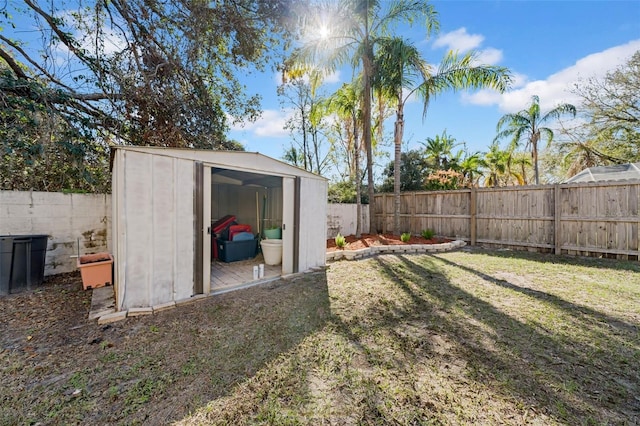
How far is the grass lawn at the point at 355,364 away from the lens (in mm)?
1670

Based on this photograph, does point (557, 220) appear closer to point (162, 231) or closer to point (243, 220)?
point (243, 220)

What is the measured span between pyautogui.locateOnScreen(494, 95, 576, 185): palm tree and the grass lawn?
11222 millimetres

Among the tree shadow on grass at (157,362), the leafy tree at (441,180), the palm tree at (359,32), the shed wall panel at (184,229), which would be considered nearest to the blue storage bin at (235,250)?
the shed wall panel at (184,229)

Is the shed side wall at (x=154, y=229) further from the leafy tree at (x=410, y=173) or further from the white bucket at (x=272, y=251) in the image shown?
the leafy tree at (x=410, y=173)

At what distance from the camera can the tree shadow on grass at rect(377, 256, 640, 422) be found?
1.77m

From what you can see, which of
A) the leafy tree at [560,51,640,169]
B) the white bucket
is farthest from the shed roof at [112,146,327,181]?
the leafy tree at [560,51,640,169]

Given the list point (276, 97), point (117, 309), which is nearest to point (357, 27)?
point (276, 97)

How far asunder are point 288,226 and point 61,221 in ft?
13.7

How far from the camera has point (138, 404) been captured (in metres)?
1.72

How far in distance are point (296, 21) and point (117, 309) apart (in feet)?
23.8

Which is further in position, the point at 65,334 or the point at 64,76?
the point at 64,76

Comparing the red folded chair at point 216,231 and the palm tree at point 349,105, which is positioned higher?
the palm tree at point 349,105

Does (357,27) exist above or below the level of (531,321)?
above

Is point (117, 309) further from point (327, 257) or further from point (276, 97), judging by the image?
point (276, 97)
